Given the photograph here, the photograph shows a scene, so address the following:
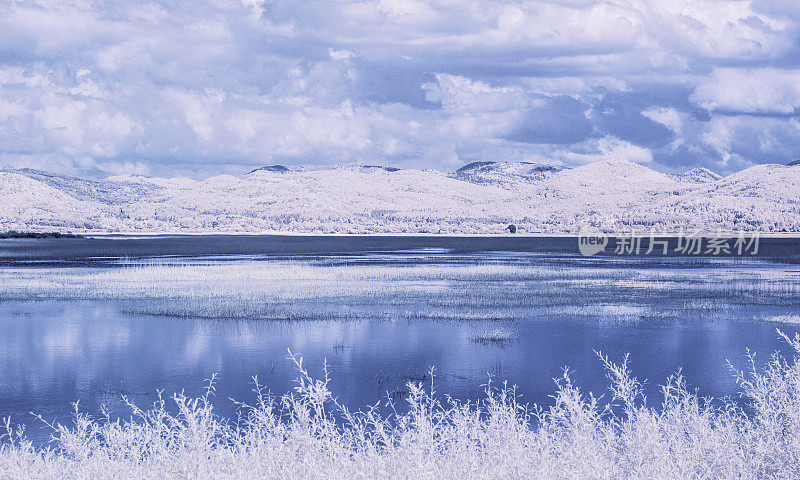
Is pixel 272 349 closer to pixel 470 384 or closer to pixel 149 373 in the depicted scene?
pixel 149 373

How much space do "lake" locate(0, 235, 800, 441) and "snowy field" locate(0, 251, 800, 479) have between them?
0.15m

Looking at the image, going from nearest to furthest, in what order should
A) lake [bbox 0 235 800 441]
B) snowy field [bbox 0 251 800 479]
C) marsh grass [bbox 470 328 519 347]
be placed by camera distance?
snowy field [bbox 0 251 800 479] < lake [bbox 0 235 800 441] < marsh grass [bbox 470 328 519 347]

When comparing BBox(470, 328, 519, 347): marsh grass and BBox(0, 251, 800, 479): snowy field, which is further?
BBox(470, 328, 519, 347): marsh grass

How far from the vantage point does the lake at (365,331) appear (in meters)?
22.9

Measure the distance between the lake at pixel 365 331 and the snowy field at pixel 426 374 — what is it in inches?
6.1

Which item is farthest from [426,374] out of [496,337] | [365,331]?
[365,331]

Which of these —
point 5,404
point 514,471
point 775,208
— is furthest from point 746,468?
point 775,208

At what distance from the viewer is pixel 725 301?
42.2 metres

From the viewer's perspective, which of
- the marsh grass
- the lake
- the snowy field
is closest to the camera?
the snowy field

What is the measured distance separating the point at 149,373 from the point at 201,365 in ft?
5.03

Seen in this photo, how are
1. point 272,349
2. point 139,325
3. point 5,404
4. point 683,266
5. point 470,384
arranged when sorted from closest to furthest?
point 5,404, point 470,384, point 272,349, point 139,325, point 683,266

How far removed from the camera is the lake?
22906 mm

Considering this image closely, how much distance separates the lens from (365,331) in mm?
31781

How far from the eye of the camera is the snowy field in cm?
1155
